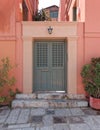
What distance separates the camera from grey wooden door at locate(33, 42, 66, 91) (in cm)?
901

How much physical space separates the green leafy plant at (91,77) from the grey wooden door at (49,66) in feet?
4.50

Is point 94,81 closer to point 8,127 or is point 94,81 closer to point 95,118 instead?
point 95,118

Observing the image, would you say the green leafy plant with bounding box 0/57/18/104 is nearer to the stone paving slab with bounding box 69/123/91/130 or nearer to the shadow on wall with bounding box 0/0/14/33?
the shadow on wall with bounding box 0/0/14/33

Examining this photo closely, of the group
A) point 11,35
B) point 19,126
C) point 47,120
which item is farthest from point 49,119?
point 11,35

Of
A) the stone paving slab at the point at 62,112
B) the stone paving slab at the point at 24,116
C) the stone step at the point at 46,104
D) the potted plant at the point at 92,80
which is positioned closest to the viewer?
the stone paving slab at the point at 24,116

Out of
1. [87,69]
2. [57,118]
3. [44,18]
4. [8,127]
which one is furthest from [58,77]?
[44,18]

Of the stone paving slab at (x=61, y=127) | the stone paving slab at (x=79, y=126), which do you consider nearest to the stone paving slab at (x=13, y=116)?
the stone paving slab at (x=61, y=127)

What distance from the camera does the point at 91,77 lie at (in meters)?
7.96

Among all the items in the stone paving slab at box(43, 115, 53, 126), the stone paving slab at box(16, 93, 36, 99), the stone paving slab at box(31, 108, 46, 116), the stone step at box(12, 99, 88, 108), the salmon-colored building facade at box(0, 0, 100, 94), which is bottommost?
the stone paving slab at box(43, 115, 53, 126)

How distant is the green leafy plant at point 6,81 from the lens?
788 centimetres

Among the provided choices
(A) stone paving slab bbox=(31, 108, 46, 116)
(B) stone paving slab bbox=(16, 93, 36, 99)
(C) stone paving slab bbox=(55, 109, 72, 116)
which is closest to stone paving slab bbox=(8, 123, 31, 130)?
(A) stone paving slab bbox=(31, 108, 46, 116)

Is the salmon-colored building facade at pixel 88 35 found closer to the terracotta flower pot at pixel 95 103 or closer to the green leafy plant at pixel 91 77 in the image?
the green leafy plant at pixel 91 77

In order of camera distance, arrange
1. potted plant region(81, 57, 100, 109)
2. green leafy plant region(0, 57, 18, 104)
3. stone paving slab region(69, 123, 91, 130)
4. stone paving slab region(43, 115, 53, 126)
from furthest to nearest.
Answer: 1. green leafy plant region(0, 57, 18, 104)
2. potted plant region(81, 57, 100, 109)
3. stone paving slab region(43, 115, 53, 126)
4. stone paving slab region(69, 123, 91, 130)

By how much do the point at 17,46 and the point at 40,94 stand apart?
2152mm
